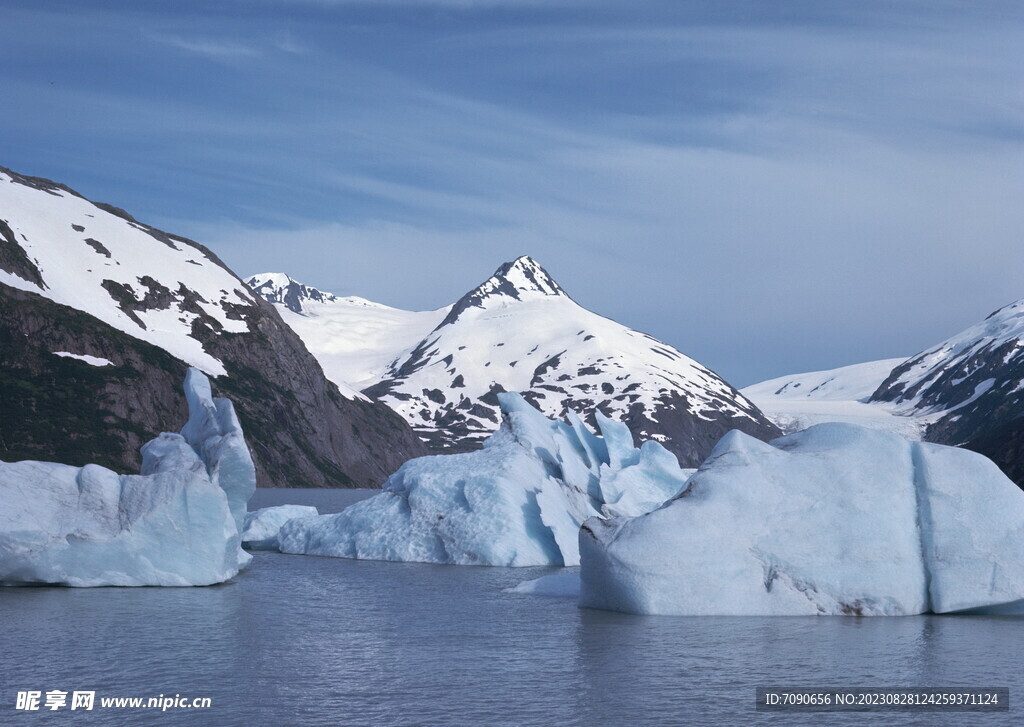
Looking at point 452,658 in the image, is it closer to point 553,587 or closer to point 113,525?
point 553,587

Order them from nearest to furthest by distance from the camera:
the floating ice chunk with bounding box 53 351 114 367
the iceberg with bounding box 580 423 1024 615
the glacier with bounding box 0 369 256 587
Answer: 1. the iceberg with bounding box 580 423 1024 615
2. the glacier with bounding box 0 369 256 587
3. the floating ice chunk with bounding box 53 351 114 367

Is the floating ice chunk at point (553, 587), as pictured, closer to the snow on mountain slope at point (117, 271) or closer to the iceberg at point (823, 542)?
the iceberg at point (823, 542)

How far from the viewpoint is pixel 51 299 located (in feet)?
387

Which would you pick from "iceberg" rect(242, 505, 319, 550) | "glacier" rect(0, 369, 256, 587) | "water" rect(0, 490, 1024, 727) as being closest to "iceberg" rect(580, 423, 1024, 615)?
"water" rect(0, 490, 1024, 727)

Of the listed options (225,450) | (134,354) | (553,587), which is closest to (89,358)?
(134,354)

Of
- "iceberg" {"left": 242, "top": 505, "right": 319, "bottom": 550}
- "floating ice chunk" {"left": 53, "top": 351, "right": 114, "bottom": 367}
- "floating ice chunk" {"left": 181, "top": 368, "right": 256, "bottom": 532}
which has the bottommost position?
"iceberg" {"left": 242, "top": 505, "right": 319, "bottom": 550}

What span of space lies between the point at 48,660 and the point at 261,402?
11815cm

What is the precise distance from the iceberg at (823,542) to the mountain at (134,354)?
77.6m

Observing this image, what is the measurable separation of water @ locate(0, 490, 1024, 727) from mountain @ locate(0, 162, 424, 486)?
71640mm

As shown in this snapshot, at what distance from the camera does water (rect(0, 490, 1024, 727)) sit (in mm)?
18266

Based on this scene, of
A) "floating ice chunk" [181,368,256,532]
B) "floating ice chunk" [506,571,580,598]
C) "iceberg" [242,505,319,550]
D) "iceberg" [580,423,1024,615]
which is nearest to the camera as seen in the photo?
"iceberg" [580,423,1024,615]

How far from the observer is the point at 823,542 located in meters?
27.5

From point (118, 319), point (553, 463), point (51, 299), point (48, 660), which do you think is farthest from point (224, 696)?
point (118, 319)

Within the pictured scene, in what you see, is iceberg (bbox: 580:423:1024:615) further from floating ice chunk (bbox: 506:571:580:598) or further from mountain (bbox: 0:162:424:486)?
mountain (bbox: 0:162:424:486)
